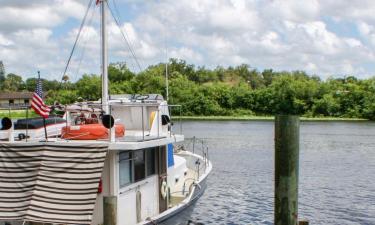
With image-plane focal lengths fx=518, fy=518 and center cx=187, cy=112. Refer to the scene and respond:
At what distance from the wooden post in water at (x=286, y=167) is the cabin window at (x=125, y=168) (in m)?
3.58

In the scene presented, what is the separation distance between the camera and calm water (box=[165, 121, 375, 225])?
2047cm

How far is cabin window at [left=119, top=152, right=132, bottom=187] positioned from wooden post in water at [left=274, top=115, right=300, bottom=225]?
358 cm

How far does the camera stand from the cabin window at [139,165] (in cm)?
1307

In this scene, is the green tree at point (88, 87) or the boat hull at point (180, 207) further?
the green tree at point (88, 87)

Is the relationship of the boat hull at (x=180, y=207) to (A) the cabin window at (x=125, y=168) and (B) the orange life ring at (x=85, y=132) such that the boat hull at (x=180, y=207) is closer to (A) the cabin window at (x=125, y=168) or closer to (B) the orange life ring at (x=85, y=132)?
(A) the cabin window at (x=125, y=168)

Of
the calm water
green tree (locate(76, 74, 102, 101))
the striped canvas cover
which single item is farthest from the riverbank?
the striped canvas cover

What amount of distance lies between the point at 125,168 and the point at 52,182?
1.95 m

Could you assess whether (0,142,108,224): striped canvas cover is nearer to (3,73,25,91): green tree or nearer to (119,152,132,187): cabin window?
(119,152,132,187): cabin window

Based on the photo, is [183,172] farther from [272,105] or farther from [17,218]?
[272,105]

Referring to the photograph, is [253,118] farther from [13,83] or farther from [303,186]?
[13,83]

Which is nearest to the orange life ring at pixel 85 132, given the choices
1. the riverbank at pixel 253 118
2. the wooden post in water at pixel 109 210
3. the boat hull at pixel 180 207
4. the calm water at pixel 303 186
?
the wooden post in water at pixel 109 210

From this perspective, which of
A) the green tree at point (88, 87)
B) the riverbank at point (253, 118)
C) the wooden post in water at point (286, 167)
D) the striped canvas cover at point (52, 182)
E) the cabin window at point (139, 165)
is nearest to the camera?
the striped canvas cover at point (52, 182)

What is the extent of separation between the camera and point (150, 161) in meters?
14.0

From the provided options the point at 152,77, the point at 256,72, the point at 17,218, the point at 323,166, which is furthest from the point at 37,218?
the point at 256,72
